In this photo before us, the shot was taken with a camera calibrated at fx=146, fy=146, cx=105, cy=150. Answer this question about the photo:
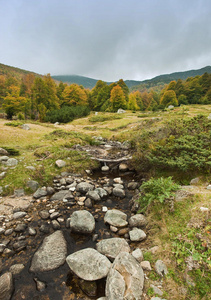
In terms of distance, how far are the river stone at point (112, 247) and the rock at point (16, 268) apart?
218cm

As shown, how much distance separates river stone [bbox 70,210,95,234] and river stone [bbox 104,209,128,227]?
1.95 feet

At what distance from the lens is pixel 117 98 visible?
42.8 meters

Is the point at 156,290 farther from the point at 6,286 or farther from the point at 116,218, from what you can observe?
the point at 6,286

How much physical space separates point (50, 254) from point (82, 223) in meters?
1.34

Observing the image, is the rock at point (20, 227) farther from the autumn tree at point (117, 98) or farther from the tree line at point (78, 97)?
the autumn tree at point (117, 98)

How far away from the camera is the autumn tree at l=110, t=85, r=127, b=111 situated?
4212 cm

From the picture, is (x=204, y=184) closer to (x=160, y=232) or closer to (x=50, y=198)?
(x=160, y=232)

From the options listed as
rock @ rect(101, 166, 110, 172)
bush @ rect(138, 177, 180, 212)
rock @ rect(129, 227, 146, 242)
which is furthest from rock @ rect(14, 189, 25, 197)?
bush @ rect(138, 177, 180, 212)

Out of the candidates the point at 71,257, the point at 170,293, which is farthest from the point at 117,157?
the point at 170,293

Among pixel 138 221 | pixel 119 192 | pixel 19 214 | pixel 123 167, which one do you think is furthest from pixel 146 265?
pixel 123 167

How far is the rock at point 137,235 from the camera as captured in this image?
15.6 ft

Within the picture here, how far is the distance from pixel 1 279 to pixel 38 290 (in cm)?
95

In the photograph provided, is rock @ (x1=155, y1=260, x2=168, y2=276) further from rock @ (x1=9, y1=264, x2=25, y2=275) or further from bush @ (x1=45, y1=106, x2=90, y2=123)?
bush @ (x1=45, y1=106, x2=90, y2=123)

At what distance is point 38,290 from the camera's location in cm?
365
